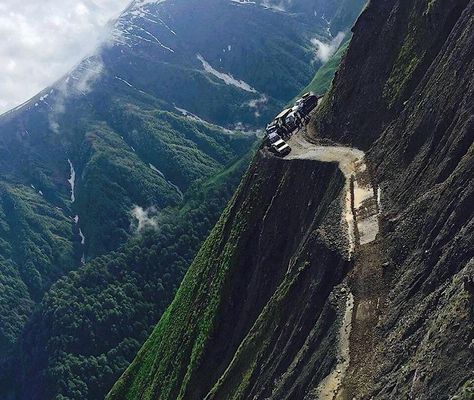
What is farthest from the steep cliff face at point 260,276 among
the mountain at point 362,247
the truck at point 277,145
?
the truck at point 277,145

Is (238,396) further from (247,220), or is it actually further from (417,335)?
(247,220)

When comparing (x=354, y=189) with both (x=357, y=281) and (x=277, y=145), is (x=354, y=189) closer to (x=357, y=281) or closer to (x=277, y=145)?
(x=357, y=281)

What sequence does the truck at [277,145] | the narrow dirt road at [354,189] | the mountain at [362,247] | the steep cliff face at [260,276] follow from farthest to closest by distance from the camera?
the truck at [277,145] < the steep cliff face at [260,276] < the narrow dirt road at [354,189] < the mountain at [362,247]

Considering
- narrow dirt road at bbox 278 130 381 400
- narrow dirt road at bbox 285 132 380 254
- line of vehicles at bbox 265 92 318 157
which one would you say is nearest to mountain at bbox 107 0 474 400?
narrow dirt road at bbox 278 130 381 400

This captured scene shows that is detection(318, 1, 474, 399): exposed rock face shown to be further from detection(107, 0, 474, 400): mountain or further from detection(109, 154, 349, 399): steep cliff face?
detection(109, 154, 349, 399): steep cliff face

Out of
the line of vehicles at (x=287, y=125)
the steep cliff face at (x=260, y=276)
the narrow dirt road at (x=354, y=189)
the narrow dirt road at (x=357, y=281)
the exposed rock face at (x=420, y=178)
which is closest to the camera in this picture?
the exposed rock face at (x=420, y=178)

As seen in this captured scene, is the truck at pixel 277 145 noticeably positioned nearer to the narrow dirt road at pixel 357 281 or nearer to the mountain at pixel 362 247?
the mountain at pixel 362 247
